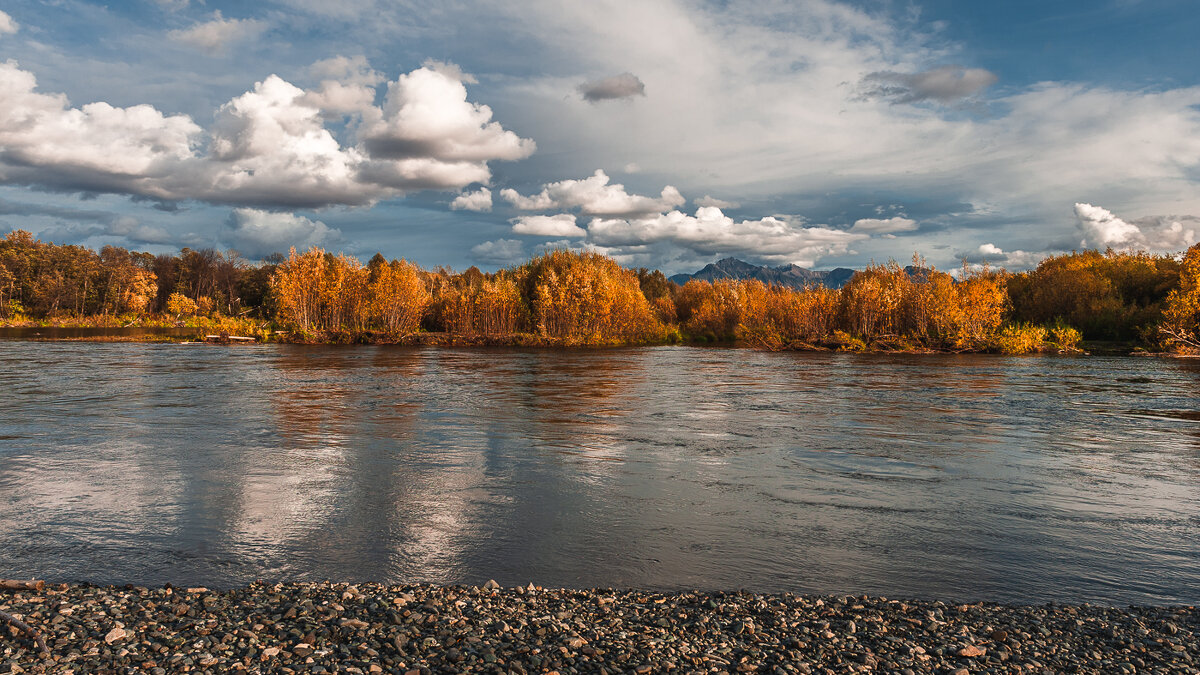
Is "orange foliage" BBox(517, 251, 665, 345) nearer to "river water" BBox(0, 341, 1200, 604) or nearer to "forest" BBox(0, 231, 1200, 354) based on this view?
"forest" BBox(0, 231, 1200, 354)

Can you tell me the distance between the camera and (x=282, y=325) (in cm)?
6269

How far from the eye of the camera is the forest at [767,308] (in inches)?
1953

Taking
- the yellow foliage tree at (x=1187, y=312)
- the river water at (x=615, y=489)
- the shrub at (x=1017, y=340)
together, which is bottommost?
the river water at (x=615, y=489)

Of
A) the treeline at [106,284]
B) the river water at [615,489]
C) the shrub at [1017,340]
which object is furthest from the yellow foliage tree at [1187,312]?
the treeline at [106,284]

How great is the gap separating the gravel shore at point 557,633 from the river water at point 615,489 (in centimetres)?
69

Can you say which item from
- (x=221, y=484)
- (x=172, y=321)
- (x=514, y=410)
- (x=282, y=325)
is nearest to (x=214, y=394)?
(x=514, y=410)

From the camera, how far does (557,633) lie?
603cm

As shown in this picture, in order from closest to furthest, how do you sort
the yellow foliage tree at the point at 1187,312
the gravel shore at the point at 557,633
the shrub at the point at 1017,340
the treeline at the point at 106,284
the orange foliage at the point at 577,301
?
1. the gravel shore at the point at 557,633
2. the yellow foliage tree at the point at 1187,312
3. the shrub at the point at 1017,340
4. the orange foliage at the point at 577,301
5. the treeline at the point at 106,284

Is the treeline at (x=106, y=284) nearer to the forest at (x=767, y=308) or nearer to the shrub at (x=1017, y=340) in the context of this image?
the forest at (x=767, y=308)

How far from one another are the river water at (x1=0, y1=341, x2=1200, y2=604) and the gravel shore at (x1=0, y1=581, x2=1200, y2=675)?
695 mm

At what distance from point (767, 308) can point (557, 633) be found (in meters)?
56.2

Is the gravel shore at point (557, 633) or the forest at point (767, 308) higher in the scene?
the forest at point (767, 308)

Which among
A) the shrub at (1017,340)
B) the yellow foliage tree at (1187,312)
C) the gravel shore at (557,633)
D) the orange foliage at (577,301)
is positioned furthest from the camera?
the orange foliage at (577,301)

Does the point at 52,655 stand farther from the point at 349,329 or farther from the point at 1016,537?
the point at 349,329
